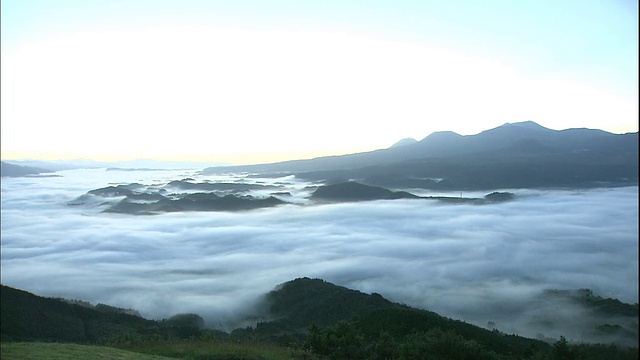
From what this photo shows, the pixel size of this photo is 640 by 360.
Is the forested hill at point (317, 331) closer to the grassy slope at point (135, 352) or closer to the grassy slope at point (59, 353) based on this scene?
the grassy slope at point (135, 352)

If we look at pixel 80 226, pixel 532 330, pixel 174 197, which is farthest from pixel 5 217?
pixel 532 330

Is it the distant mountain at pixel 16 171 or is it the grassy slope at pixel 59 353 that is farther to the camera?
the distant mountain at pixel 16 171

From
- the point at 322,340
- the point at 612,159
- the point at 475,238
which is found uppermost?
the point at 612,159

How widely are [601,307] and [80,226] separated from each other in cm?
9397

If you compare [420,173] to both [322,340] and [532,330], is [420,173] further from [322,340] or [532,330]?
[322,340]

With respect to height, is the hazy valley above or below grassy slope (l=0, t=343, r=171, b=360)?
below

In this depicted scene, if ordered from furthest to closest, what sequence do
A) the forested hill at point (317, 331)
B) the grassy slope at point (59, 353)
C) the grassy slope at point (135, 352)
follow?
1. the forested hill at point (317, 331)
2. the grassy slope at point (135, 352)
3. the grassy slope at point (59, 353)

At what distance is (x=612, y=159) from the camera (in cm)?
2391

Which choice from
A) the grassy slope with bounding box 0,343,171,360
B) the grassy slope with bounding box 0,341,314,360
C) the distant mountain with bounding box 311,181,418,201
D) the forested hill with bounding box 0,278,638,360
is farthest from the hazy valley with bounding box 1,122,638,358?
the grassy slope with bounding box 0,343,171,360

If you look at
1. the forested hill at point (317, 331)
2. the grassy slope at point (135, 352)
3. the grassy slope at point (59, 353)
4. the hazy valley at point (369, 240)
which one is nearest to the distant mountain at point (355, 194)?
the hazy valley at point (369, 240)

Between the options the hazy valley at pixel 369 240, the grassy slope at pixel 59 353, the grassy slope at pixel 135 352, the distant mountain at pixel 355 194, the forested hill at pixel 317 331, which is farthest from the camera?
the distant mountain at pixel 355 194

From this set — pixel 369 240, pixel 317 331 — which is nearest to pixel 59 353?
pixel 317 331

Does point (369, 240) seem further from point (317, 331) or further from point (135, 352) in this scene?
point (135, 352)

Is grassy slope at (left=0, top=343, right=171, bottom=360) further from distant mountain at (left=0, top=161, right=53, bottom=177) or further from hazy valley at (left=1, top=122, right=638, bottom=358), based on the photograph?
distant mountain at (left=0, top=161, right=53, bottom=177)
